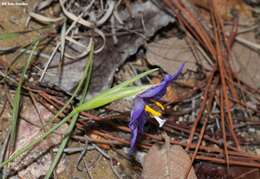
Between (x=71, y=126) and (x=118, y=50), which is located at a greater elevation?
(x=118, y=50)

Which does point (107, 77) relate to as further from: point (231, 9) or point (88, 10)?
point (231, 9)

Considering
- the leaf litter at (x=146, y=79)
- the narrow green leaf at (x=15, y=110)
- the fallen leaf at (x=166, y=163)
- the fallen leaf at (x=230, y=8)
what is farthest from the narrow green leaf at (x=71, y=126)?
the fallen leaf at (x=230, y=8)

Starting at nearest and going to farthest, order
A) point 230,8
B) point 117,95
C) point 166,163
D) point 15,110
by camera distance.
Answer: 1. point 117,95
2. point 15,110
3. point 166,163
4. point 230,8

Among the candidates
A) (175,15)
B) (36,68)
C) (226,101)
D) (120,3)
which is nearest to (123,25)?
(120,3)

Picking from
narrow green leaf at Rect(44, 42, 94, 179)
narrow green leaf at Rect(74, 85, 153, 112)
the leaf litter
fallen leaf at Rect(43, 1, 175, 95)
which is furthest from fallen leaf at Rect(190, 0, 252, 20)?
narrow green leaf at Rect(74, 85, 153, 112)

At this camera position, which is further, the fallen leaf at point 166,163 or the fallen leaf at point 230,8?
→ the fallen leaf at point 230,8

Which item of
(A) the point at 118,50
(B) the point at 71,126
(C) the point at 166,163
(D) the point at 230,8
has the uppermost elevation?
(D) the point at 230,8

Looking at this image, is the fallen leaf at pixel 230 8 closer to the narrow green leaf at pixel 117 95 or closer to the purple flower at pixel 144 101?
the purple flower at pixel 144 101

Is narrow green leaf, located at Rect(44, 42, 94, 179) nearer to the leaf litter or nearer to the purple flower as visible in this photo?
the leaf litter

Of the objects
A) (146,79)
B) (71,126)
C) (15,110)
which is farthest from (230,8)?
(15,110)

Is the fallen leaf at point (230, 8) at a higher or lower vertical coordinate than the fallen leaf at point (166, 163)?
higher

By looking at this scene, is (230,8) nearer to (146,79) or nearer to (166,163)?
(146,79)
